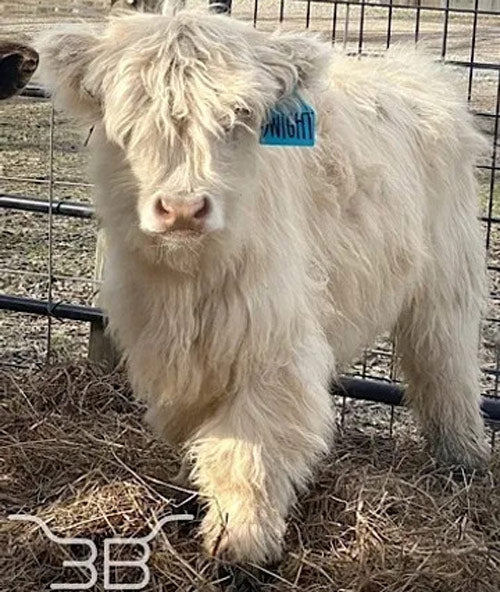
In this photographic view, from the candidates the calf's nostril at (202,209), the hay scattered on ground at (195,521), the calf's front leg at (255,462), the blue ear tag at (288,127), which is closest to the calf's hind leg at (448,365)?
the hay scattered on ground at (195,521)

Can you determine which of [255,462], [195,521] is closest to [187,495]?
[195,521]

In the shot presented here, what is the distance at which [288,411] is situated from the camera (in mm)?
3348

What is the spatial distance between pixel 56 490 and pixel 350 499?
0.95 m

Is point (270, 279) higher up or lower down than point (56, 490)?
higher up

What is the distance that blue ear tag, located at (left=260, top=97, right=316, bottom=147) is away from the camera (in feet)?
10.3

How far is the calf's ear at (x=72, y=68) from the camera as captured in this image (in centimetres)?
307

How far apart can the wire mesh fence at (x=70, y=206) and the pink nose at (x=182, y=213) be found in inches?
34.8

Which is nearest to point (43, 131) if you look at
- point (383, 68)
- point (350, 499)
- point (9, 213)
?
point (9, 213)

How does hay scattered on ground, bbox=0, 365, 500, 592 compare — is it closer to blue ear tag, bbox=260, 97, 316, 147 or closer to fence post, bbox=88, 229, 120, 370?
fence post, bbox=88, 229, 120, 370

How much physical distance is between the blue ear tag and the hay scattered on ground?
1.12 meters

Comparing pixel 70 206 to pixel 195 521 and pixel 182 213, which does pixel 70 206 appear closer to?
pixel 195 521

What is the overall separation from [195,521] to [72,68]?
4.52 ft

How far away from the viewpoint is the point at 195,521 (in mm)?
3545

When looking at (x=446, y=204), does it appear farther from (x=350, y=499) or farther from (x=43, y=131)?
(x=43, y=131)
